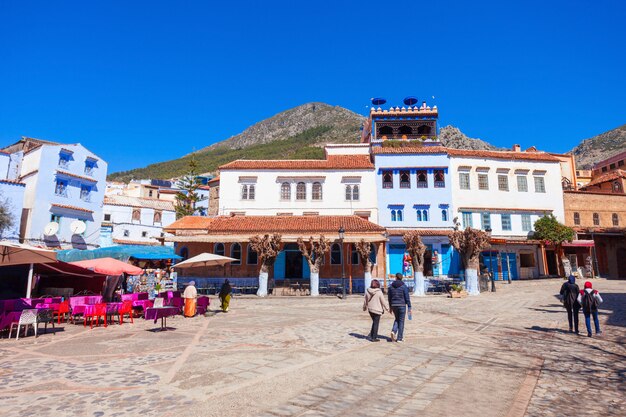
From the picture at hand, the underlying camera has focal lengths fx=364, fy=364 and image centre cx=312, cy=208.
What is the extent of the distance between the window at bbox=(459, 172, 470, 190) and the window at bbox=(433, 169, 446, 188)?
Answer: 1.75 metres

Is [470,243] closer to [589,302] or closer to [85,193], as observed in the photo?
[589,302]

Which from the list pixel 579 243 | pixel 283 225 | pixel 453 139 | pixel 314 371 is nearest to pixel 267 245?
pixel 283 225

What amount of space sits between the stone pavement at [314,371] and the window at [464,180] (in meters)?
20.8

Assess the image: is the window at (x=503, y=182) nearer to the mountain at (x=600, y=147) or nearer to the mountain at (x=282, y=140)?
the mountain at (x=282, y=140)

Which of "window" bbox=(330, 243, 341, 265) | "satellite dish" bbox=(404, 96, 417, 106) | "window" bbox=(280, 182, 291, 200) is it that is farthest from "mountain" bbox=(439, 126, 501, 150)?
"window" bbox=(330, 243, 341, 265)

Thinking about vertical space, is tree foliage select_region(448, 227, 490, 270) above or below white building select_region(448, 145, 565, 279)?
below

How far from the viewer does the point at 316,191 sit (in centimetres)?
3119

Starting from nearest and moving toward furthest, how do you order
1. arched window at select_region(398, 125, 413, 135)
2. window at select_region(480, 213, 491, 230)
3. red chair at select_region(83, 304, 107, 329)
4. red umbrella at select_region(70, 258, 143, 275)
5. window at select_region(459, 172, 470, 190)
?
red chair at select_region(83, 304, 107, 329), red umbrella at select_region(70, 258, 143, 275), window at select_region(480, 213, 491, 230), window at select_region(459, 172, 470, 190), arched window at select_region(398, 125, 413, 135)

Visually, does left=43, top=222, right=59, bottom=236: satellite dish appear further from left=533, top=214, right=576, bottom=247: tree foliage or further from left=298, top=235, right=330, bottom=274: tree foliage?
left=533, top=214, right=576, bottom=247: tree foliage

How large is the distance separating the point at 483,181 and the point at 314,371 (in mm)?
30103

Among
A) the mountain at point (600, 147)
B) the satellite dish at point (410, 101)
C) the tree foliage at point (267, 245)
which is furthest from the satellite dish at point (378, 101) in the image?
the mountain at point (600, 147)

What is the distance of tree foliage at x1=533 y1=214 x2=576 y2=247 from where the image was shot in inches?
1144

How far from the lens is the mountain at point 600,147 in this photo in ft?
248

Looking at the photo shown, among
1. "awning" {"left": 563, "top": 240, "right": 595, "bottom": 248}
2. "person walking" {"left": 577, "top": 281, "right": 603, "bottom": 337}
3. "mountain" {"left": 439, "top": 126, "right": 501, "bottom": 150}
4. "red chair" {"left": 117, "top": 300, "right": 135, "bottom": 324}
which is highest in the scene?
"mountain" {"left": 439, "top": 126, "right": 501, "bottom": 150}
